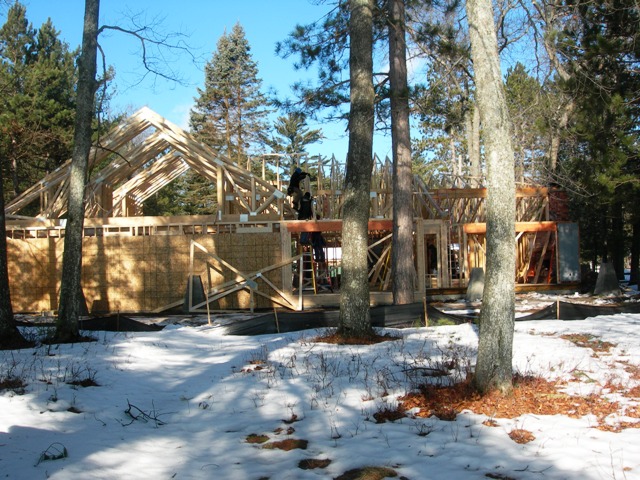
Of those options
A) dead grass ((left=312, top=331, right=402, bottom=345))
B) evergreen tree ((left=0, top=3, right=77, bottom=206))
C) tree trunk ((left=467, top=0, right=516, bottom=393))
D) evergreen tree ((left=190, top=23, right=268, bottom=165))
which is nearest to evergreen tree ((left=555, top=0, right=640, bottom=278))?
dead grass ((left=312, top=331, right=402, bottom=345))

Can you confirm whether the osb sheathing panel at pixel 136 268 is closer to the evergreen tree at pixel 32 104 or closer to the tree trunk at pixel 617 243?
the evergreen tree at pixel 32 104

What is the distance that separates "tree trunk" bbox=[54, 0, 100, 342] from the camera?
10.1 meters

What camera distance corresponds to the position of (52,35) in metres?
29.0

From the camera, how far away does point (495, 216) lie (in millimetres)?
6320

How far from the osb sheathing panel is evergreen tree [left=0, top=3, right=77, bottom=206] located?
454 cm

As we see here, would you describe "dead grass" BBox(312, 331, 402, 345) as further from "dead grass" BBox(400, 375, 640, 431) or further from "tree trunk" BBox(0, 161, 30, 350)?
"tree trunk" BBox(0, 161, 30, 350)

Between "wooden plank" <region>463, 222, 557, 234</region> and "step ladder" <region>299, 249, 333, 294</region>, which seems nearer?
"step ladder" <region>299, 249, 333, 294</region>

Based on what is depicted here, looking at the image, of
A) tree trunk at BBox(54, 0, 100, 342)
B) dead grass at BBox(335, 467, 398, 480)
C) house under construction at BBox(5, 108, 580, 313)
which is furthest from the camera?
house under construction at BBox(5, 108, 580, 313)

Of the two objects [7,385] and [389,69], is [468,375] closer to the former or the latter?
[7,385]

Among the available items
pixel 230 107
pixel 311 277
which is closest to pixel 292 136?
pixel 230 107

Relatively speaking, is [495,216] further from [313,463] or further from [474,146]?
[474,146]

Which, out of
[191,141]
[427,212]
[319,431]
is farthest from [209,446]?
[427,212]

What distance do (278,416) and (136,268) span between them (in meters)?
12.8

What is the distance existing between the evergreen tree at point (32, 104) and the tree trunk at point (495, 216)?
1742cm
